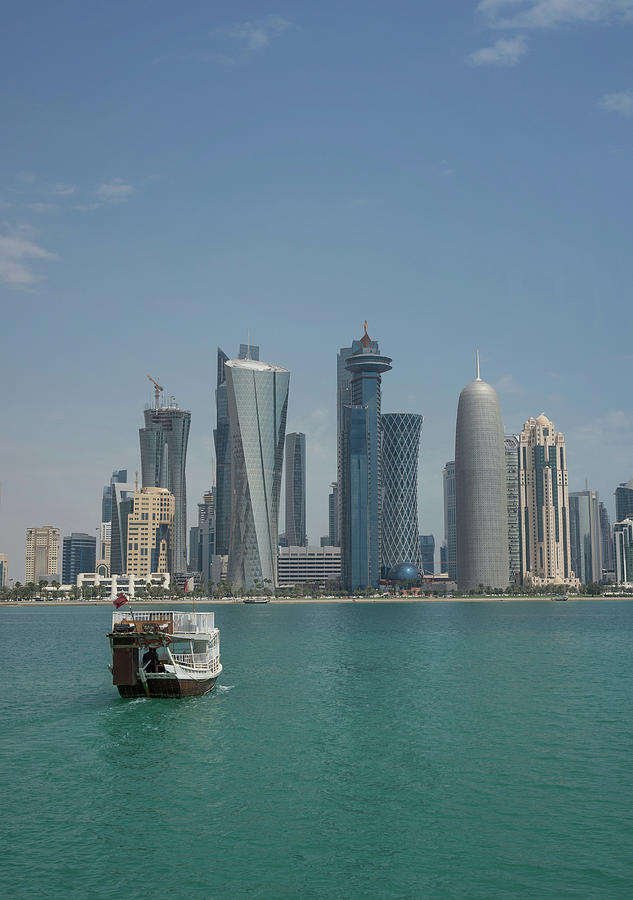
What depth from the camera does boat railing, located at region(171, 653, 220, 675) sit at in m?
86.4

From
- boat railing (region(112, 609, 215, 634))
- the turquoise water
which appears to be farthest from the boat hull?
boat railing (region(112, 609, 215, 634))

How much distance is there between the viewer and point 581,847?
4066cm

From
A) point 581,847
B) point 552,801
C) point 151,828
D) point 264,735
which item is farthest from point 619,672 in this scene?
point 151,828

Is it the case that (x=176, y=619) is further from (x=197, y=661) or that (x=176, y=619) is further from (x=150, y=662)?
(x=150, y=662)

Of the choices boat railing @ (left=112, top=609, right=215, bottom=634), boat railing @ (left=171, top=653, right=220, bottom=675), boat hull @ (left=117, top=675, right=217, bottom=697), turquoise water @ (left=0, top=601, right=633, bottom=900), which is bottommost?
turquoise water @ (left=0, top=601, right=633, bottom=900)

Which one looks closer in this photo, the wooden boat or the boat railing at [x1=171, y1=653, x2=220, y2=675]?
the wooden boat

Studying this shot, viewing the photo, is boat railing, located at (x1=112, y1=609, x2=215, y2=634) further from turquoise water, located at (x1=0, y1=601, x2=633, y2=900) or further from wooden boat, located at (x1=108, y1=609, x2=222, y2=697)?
turquoise water, located at (x1=0, y1=601, x2=633, y2=900)

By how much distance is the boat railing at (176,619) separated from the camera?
277ft

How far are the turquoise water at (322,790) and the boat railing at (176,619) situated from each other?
6896 millimetres

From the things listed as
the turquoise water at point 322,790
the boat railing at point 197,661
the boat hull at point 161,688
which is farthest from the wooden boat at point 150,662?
the turquoise water at point 322,790

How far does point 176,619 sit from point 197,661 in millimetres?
4645

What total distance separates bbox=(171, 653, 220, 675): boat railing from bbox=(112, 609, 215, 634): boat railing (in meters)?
2.33

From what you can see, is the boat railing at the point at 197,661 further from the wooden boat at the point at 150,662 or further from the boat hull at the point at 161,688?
the boat hull at the point at 161,688

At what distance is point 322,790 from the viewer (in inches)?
1986
